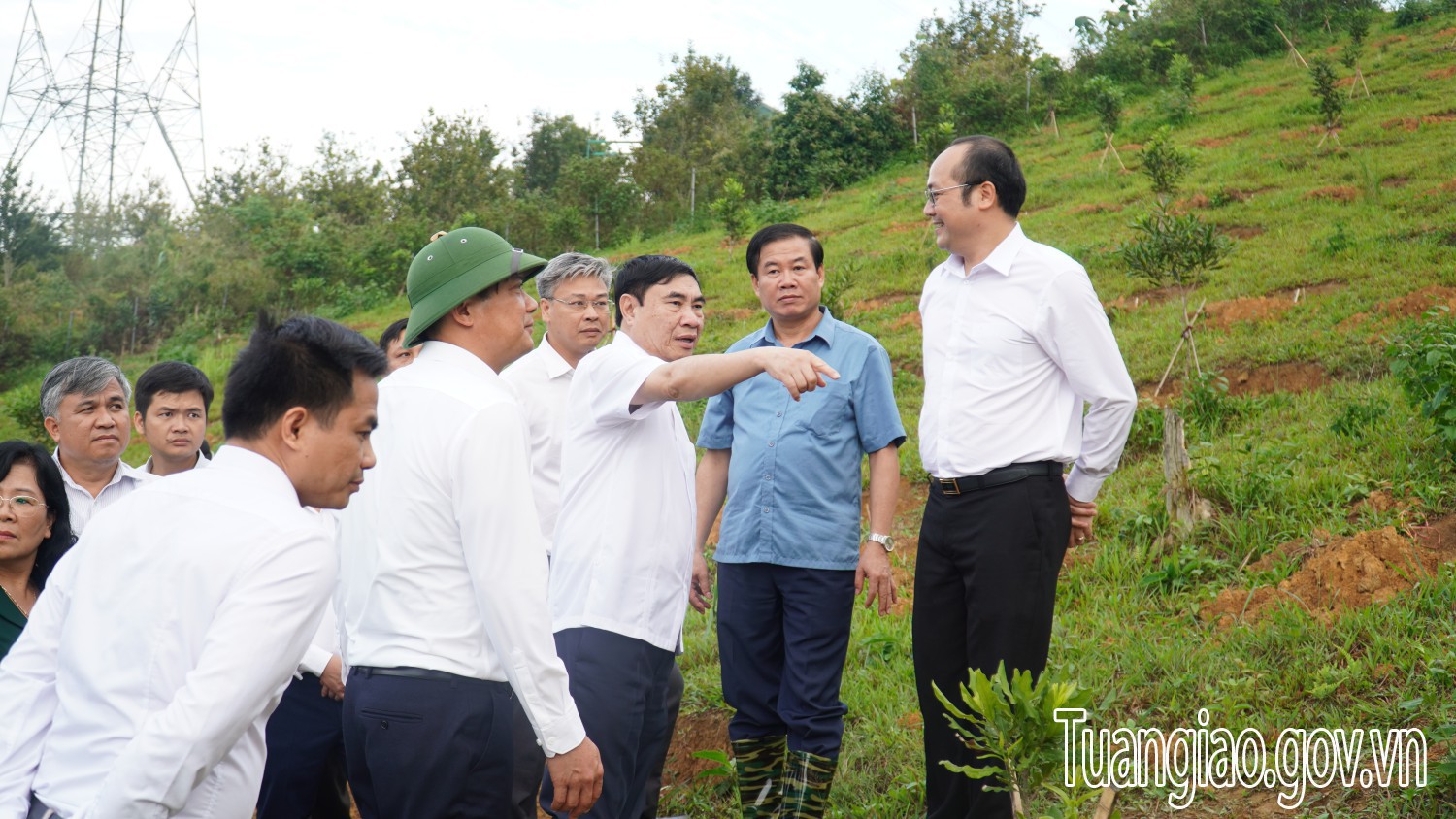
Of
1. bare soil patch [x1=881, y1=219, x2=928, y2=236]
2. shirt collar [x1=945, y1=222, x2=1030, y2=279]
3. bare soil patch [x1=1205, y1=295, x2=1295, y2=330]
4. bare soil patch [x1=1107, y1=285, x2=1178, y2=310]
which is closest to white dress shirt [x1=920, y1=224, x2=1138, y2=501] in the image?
shirt collar [x1=945, y1=222, x2=1030, y2=279]

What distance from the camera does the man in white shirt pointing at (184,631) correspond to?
5.48 ft

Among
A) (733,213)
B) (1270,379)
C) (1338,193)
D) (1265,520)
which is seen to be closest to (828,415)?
(1265,520)

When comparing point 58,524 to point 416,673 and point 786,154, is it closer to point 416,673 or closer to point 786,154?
point 416,673

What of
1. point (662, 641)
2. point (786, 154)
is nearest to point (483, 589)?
point (662, 641)

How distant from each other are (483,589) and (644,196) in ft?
83.4

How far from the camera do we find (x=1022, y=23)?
30.5 metres

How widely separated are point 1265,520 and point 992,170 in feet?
10.3

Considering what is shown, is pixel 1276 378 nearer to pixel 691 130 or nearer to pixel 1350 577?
pixel 1350 577

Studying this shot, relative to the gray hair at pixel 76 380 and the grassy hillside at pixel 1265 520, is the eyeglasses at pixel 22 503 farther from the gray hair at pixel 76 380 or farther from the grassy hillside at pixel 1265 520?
the grassy hillside at pixel 1265 520

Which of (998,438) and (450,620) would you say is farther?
(998,438)

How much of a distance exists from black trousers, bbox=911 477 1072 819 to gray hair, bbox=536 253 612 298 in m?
1.57

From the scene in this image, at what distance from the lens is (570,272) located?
4.12m

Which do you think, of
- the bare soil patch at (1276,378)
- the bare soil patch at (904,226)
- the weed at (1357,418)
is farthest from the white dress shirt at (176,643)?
the bare soil patch at (904,226)

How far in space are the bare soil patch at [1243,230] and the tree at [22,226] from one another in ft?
96.4
